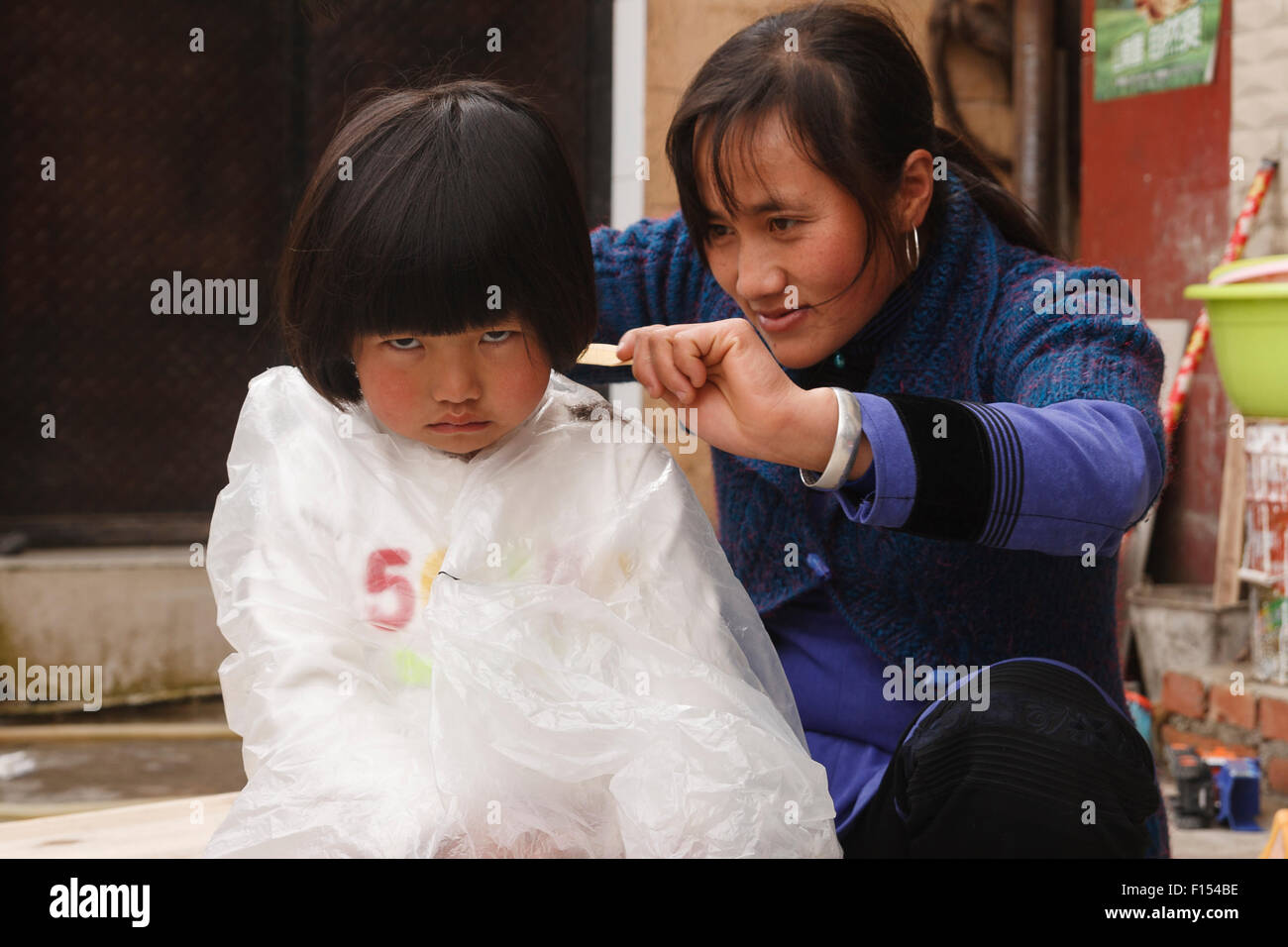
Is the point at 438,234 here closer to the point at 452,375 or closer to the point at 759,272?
the point at 452,375

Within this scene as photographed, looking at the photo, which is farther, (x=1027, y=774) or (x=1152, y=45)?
(x=1152, y=45)

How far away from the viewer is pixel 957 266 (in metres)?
1.65

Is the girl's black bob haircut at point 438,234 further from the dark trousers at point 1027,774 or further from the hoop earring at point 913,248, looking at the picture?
the dark trousers at point 1027,774

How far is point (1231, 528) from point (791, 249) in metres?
2.69

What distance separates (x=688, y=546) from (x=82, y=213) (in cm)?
328

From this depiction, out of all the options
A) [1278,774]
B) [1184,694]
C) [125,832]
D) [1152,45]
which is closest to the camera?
[125,832]

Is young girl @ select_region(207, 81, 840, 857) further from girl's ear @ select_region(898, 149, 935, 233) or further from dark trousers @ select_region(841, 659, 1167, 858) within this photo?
girl's ear @ select_region(898, 149, 935, 233)

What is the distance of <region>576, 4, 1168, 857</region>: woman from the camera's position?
1.24 meters

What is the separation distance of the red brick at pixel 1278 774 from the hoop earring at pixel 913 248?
2.39 metres

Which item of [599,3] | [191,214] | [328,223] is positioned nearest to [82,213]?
[191,214]

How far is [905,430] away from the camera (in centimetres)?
122

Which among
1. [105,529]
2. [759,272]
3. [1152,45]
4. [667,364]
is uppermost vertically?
[1152,45]

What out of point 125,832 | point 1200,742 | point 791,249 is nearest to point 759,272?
point 791,249

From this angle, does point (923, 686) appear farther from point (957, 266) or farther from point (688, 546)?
point (957, 266)
